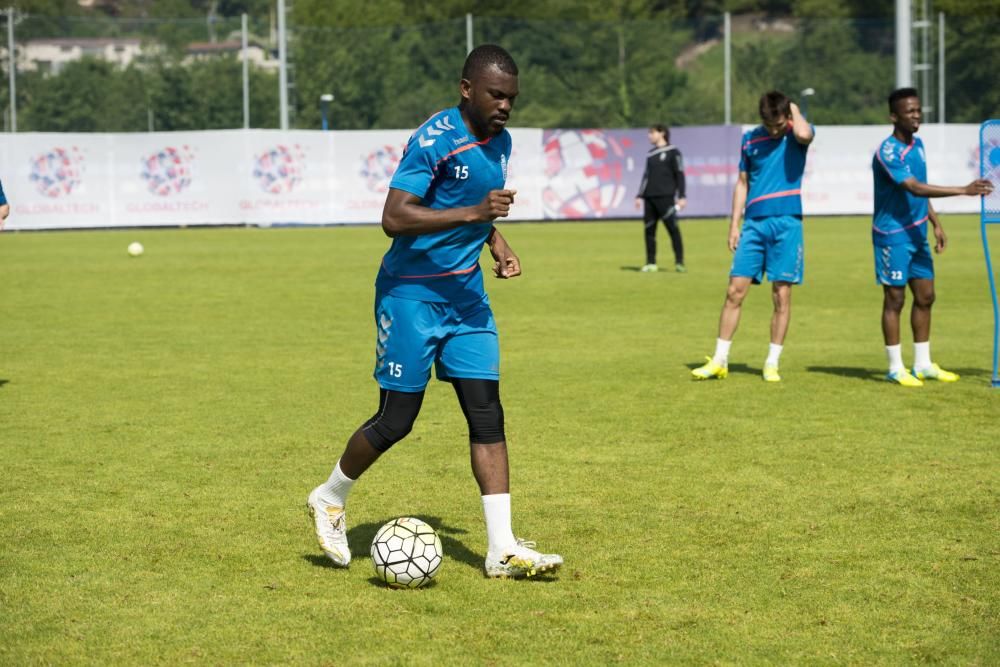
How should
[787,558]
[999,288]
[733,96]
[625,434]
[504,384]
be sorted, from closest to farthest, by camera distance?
[787,558] → [625,434] → [504,384] → [999,288] → [733,96]

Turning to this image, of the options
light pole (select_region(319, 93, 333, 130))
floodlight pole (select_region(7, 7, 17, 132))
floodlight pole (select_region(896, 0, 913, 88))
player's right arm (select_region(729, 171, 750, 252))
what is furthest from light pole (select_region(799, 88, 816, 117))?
player's right arm (select_region(729, 171, 750, 252))

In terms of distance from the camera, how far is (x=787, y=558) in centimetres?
614

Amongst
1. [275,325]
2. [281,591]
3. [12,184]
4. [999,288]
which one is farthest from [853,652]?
[12,184]

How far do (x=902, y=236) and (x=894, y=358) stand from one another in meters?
1.00

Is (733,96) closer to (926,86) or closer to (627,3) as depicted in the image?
(926,86)

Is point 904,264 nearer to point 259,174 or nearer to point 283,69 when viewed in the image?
point 259,174

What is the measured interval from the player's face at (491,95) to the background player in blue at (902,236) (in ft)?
19.6

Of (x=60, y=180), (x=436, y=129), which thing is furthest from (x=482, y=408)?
(x=60, y=180)

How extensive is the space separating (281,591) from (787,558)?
2.22 m

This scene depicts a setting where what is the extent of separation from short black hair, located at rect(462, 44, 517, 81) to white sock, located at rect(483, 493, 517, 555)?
180 cm

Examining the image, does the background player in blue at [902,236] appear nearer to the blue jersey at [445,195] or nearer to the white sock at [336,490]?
the blue jersey at [445,195]

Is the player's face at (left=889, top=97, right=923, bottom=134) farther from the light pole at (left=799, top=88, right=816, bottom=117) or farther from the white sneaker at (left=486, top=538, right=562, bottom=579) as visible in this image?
the light pole at (left=799, top=88, right=816, bottom=117)

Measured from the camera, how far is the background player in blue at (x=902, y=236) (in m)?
10.9

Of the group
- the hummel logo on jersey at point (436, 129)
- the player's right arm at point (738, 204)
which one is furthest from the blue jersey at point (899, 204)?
the hummel logo on jersey at point (436, 129)
